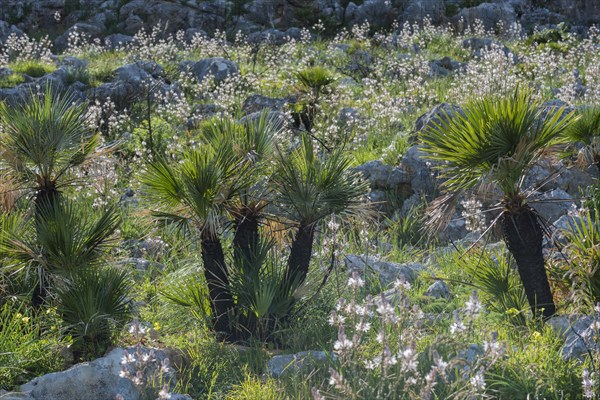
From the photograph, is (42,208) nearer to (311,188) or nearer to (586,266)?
(311,188)

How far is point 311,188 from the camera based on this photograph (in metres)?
6.61

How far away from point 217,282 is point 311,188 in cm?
110

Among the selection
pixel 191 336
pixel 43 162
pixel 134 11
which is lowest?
pixel 191 336

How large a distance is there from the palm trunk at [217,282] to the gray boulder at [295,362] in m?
0.76

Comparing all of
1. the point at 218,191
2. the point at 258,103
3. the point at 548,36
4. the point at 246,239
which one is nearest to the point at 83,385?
the point at 218,191

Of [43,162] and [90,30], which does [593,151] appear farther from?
[90,30]

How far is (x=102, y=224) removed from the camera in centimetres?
682

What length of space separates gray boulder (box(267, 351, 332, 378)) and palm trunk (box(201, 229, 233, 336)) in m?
0.76

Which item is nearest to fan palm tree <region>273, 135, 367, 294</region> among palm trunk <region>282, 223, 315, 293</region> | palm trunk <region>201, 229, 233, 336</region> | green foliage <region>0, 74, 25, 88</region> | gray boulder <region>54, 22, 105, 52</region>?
palm trunk <region>282, 223, 315, 293</region>

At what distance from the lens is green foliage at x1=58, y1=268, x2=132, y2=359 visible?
20.8ft

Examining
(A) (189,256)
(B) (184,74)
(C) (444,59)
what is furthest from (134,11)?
(A) (189,256)

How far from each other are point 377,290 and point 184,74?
10480 mm

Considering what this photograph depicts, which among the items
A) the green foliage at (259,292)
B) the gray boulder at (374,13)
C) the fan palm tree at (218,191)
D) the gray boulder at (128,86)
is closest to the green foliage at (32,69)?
the gray boulder at (128,86)

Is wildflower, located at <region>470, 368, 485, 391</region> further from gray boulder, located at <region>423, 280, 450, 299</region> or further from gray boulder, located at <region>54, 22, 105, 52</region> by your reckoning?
gray boulder, located at <region>54, 22, 105, 52</region>
